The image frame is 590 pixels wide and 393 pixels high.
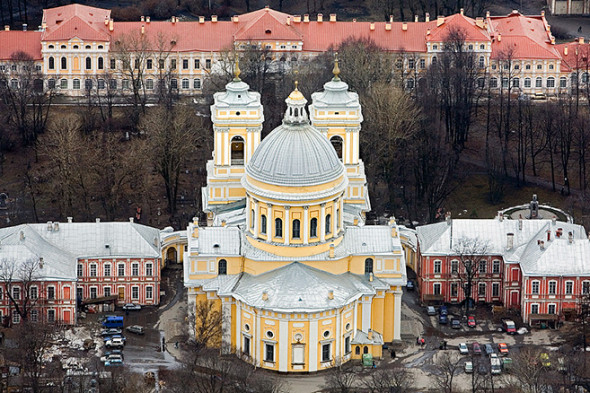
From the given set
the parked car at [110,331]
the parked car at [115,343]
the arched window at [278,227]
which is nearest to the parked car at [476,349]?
the arched window at [278,227]

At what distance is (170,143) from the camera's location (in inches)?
6309

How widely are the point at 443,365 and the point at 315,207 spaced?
47.6 feet

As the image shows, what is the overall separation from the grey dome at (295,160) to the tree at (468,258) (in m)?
14.3

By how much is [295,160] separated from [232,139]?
1380 cm

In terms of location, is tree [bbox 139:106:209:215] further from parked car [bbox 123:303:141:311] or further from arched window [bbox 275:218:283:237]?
arched window [bbox 275:218:283:237]

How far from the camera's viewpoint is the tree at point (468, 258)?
466 feet

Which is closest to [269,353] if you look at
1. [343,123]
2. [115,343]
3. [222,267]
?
[222,267]

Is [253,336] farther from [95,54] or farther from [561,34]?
[561,34]

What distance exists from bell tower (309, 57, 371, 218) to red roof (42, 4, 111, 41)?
42.9 metres

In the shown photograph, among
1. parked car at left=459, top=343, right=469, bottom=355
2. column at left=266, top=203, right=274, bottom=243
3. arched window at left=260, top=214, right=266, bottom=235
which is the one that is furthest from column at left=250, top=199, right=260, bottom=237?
parked car at left=459, top=343, right=469, bottom=355

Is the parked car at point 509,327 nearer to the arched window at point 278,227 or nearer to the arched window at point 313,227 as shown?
the arched window at point 313,227

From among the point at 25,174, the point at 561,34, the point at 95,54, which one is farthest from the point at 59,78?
the point at 561,34

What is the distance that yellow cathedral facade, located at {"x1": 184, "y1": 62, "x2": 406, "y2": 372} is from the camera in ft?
431

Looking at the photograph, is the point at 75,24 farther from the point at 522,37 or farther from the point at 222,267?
the point at 222,267
